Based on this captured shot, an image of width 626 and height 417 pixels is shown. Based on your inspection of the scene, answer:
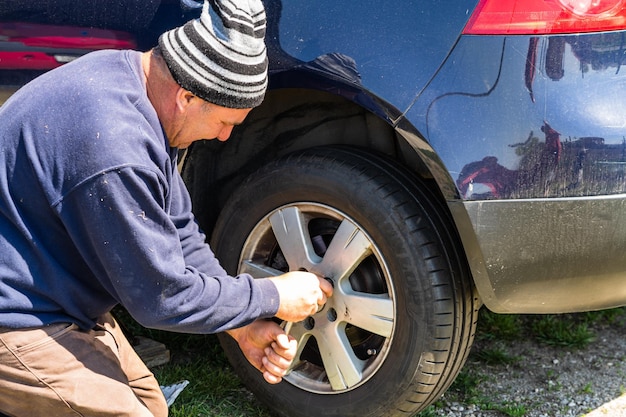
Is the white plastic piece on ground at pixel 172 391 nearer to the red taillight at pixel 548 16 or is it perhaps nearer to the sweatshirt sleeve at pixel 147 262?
the sweatshirt sleeve at pixel 147 262

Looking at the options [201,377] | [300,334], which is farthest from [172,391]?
[300,334]

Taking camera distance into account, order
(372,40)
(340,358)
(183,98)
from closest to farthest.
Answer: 1. (183,98)
2. (372,40)
3. (340,358)

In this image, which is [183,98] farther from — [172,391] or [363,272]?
[172,391]

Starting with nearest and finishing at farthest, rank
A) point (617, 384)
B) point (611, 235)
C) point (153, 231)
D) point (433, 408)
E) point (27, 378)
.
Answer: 1. point (153, 231)
2. point (27, 378)
3. point (611, 235)
4. point (433, 408)
5. point (617, 384)

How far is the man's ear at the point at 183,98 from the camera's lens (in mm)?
1937

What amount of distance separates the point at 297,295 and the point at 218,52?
0.66 meters

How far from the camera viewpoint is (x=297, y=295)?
7.14ft

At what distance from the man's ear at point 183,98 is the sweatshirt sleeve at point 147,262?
18cm

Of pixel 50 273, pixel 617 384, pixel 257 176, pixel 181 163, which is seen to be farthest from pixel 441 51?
pixel 617 384

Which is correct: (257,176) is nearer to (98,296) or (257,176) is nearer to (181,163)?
(181,163)

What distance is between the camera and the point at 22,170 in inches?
74.4

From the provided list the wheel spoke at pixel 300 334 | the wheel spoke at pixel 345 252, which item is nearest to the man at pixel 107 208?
the wheel spoke at pixel 345 252

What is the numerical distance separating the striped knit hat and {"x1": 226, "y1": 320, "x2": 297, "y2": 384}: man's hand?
68 centimetres

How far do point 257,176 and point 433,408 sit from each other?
100 centimetres
